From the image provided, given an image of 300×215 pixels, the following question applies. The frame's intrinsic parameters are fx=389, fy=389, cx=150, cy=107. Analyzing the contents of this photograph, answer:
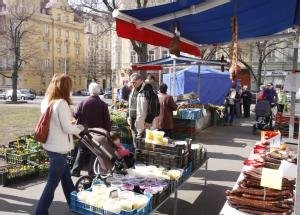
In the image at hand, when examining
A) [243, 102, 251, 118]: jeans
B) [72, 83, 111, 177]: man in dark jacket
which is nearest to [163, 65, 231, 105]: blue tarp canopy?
[243, 102, 251, 118]: jeans

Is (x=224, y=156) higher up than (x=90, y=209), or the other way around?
(x=90, y=209)

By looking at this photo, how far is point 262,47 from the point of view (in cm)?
3625

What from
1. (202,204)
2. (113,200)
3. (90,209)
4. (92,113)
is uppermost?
(92,113)

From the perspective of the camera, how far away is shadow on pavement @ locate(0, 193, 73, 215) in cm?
574

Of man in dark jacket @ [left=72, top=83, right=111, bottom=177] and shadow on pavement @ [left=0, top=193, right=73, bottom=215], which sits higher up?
man in dark jacket @ [left=72, top=83, right=111, bottom=177]

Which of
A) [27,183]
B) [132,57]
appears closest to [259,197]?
[27,183]

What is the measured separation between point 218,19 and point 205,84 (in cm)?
1441

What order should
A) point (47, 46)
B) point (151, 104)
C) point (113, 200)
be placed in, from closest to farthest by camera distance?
point (113, 200)
point (151, 104)
point (47, 46)

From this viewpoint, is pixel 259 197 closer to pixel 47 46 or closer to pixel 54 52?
pixel 47 46

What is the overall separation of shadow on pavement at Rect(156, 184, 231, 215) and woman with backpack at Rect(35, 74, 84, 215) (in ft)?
5.58

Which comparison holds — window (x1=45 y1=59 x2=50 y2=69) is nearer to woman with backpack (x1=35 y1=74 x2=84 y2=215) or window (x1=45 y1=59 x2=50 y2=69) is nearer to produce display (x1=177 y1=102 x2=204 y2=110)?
produce display (x1=177 y1=102 x2=204 y2=110)

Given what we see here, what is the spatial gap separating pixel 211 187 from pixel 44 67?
7123 centimetres

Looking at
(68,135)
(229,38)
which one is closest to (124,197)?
(68,135)

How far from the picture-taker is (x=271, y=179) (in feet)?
11.1
